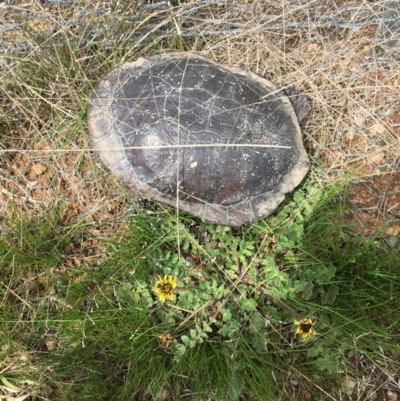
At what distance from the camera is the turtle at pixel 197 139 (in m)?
1.44

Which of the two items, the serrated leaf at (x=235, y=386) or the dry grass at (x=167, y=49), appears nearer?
the serrated leaf at (x=235, y=386)

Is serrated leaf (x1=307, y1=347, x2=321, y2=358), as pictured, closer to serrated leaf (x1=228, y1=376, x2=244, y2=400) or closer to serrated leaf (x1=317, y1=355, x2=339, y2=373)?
serrated leaf (x1=317, y1=355, x2=339, y2=373)

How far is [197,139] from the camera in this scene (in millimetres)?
1424

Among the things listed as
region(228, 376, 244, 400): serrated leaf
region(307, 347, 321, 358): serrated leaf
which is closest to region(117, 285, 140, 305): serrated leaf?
region(228, 376, 244, 400): serrated leaf

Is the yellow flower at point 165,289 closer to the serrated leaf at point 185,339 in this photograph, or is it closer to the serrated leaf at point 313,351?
the serrated leaf at point 185,339

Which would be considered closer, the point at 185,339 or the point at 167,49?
the point at 185,339

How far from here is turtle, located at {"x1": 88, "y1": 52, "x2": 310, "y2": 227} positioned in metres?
1.44

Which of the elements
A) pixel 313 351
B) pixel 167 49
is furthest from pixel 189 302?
pixel 167 49

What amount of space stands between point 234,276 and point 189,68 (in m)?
0.80

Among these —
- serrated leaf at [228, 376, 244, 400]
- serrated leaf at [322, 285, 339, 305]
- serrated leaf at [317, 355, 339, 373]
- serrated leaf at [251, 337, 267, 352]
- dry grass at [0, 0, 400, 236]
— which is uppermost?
dry grass at [0, 0, 400, 236]

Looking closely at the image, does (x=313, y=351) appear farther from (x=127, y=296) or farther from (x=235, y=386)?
(x=127, y=296)

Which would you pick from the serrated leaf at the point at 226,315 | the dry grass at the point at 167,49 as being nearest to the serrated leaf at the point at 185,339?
the serrated leaf at the point at 226,315

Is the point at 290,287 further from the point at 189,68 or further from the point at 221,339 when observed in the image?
the point at 189,68

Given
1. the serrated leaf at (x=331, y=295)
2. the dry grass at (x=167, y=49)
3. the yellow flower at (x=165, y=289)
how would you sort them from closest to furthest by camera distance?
the yellow flower at (x=165, y=289) < the serrated leaf at (x=331, y=295) < the dry grass at (x=167, y=49)
